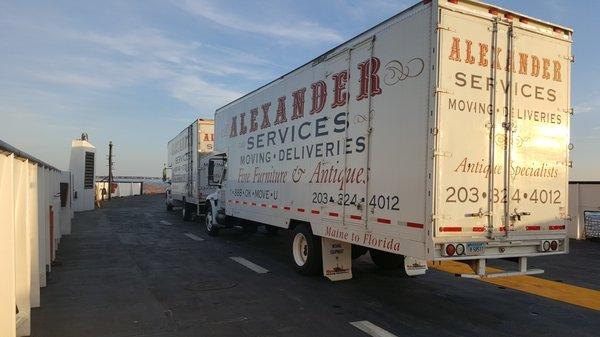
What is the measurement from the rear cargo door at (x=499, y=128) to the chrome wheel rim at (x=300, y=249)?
3818 mm

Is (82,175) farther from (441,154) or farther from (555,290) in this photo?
(441,154)

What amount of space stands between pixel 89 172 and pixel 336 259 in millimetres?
25021

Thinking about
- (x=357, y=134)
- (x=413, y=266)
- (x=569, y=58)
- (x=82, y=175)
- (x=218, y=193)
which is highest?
(x=569, y=58)

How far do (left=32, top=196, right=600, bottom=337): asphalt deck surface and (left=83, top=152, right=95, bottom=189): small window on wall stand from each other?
19.1 m

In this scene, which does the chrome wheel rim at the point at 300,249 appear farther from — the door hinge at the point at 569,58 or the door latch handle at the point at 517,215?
the door hinge at the point at 569,58

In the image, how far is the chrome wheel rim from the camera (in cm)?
902

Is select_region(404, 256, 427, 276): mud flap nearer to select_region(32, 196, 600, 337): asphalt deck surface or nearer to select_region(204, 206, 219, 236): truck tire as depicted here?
select_region(32, 196, 600, 337): asphalt deck surface

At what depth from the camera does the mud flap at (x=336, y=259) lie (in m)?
8.37

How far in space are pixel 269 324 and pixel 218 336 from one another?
73cm

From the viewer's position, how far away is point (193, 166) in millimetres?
19969

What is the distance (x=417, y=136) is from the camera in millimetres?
5945

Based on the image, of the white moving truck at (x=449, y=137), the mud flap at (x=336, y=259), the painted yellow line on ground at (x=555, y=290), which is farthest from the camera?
the mud flap at (x=336, y=259)

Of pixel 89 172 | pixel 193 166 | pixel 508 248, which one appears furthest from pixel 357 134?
pixel 89 172

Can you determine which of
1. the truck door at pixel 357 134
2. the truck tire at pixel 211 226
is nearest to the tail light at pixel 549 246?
the truck door at pixel 357 134
